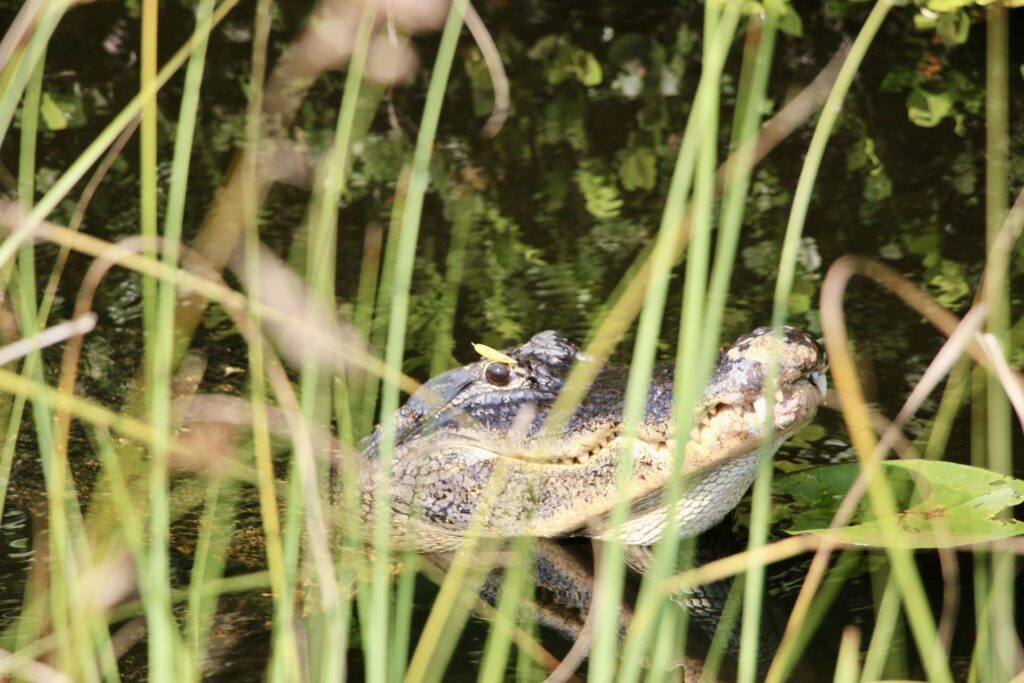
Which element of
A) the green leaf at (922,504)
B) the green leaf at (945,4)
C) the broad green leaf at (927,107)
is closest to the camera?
the green leaf at (922,504)

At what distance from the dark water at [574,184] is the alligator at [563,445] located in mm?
356

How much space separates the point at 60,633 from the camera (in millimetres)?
2281

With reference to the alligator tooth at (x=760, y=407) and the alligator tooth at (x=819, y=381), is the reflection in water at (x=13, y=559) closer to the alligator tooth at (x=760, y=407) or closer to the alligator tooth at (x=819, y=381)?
the alligator tooth at (x=760, y=407)

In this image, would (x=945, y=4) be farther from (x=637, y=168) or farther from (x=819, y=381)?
(x=819, y=381)

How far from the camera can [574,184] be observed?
689 cm

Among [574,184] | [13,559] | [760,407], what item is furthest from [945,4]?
[13,559]

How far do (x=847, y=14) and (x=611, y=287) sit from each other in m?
3.57

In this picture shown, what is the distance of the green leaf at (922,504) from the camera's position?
3.40 m

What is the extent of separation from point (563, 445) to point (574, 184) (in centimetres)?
337

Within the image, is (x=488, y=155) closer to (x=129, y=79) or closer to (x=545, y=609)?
(x=129, y=79)

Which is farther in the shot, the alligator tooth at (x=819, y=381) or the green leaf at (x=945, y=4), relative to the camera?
→ the green leaf at (x=945, y=4)

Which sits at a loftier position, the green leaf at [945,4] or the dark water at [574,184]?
the green leaf at [945,4]

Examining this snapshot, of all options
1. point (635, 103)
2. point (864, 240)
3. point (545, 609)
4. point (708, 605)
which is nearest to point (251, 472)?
point (545, 609)

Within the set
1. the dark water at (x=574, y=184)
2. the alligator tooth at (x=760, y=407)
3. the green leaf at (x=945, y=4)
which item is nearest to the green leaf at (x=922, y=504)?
the dark water at (x=574, y=184)
